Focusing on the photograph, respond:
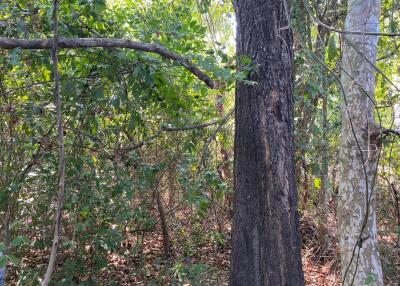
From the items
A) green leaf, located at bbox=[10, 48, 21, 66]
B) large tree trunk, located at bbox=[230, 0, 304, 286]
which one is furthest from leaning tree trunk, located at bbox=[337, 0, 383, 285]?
green leaf, located at bbox=[10, 48, 21, 66]

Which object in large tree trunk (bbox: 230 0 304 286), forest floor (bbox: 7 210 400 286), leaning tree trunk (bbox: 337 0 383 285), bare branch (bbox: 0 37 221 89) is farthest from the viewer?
forest floor (bbox: 7 210 400 286)

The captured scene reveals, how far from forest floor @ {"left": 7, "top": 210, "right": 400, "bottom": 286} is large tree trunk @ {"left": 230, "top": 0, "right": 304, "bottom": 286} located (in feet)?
4.82

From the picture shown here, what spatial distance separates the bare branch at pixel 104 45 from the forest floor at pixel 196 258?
6.98 ft

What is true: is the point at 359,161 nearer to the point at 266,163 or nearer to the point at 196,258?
the point at 266,163

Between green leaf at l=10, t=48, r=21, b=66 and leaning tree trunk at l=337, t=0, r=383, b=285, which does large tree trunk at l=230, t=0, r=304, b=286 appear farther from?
green leaf at l=10, t=48, r=21, b=66

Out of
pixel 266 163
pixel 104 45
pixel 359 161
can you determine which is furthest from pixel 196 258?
pixel 104 45

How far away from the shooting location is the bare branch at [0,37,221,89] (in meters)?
2.39

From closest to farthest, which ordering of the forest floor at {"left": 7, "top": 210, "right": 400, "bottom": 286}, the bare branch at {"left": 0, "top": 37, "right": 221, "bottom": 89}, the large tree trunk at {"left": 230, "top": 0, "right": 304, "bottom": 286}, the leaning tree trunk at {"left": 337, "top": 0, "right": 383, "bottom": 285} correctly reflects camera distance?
the bare branch at {"left": 0, "top": 37, "right": 221, "bottom": 89} → the large tree trunk at {"left": 230, "top": 0, "right": 304, "bottom": 286} → the leaning tree trunk at {"left": 337, "top": 0, "right": 383, "bottom": 285} → the forest floor at {"left": 7, "top": 210, "right": 400, "bottom": 286}

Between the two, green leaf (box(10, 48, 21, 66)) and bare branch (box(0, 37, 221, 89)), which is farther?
bare branch (box(0, 37, 221, 89))

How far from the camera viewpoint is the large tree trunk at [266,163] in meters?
2.80

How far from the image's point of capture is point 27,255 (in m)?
4.15

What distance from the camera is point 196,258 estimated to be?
5.73m

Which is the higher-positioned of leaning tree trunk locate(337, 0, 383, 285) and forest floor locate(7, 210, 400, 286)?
leaning tree trunk locate(337, 0, 383, 285)

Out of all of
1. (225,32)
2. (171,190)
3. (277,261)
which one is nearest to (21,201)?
(171,190)
